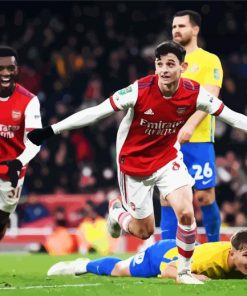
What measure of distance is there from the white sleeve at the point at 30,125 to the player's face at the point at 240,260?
6.12ft

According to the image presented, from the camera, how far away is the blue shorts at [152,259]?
324 inches

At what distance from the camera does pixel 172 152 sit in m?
8.12

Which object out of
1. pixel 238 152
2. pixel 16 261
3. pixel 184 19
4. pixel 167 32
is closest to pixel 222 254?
pixel 184 19

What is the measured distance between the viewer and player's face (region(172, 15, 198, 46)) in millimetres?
9672

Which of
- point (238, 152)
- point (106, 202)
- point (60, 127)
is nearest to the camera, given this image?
point (60, 127)

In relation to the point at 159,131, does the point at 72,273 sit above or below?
below

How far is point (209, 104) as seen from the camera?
7777 mm

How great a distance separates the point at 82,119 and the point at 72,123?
3.2 inches

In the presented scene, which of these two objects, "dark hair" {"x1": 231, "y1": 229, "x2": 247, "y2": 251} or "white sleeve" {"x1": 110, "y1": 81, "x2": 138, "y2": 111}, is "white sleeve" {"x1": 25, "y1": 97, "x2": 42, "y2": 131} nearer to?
"white sleeve" {"x1": 110, "y1": 81, "x2": 138, "y2": 111}

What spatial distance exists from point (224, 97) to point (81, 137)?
9.25ft

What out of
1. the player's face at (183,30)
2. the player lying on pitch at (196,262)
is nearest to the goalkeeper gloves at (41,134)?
the player lying on pitch at (196,262)

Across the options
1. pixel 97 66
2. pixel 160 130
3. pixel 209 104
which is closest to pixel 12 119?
pixel 160 130

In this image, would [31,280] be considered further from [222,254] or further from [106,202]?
[106,202]

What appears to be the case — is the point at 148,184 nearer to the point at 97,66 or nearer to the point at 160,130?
A: the point at 160,130
